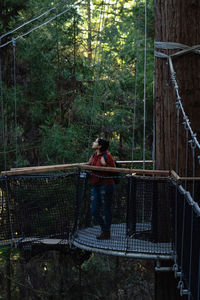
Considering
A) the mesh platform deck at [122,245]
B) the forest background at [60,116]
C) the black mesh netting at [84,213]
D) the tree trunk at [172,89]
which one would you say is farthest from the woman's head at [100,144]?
the forest background at [60,116]

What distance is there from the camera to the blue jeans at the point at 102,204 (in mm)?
5145

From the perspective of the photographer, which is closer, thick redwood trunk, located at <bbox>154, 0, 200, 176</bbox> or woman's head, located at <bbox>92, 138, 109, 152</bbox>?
thick redwood trunk, located at <bbox>154, 0, 200, 176</bbox>

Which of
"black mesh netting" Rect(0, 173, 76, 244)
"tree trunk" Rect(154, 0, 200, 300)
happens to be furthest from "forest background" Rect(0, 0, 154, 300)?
"tree trunk" Rect(154, 0, 200, 300)

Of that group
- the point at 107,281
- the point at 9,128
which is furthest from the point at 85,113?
the point at 107,281

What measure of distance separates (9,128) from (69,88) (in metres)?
1.79

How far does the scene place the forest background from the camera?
11188 millimetres

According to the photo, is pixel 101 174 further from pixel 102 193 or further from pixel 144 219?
pixel 144 219

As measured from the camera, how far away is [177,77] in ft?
16.3

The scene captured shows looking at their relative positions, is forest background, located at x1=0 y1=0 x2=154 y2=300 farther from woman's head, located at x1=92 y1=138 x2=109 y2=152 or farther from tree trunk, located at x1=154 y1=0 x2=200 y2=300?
tree trunk, located at x1=154 y1=0 x2=200 y2=300

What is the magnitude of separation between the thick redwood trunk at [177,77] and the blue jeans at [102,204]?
2.16 ft

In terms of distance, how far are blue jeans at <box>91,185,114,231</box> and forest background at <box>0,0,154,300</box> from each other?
18.8ft

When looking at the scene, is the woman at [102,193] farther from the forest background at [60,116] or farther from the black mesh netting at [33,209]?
the forest background at [60,116]

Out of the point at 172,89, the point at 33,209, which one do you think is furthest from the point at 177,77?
the point at 33,209

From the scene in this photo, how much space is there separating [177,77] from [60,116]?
6.99 meters
